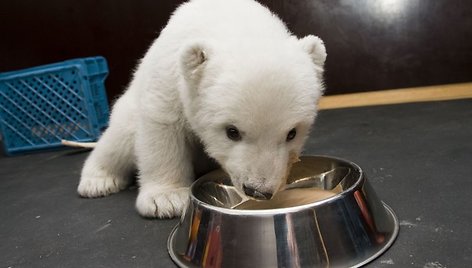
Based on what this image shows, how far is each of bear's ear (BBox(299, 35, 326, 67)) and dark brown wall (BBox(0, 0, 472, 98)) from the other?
266cm

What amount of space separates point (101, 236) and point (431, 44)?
11.0 feet

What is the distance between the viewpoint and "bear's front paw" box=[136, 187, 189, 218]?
1.79 meters

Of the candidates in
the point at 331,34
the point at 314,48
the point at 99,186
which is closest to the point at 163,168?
the point at 99,186

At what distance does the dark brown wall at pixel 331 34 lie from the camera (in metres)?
3.97

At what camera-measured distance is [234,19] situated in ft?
5.39

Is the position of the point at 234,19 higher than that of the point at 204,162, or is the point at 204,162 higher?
the point at 234,19

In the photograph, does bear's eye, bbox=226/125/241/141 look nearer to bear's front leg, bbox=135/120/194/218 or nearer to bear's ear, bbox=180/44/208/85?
bear's ear, bbox=180/44/208/85

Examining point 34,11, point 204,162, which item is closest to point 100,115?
point 34,11

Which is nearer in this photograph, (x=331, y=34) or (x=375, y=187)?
(x=375, y=187)

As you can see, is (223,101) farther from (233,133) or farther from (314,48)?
(314,48)

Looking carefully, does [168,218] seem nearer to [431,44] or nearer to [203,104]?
[203,104]

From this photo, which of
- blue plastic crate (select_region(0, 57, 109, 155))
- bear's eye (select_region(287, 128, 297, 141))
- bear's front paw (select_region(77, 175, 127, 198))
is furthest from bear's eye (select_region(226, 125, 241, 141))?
blue plastic crate (select_region(0, 57, 109, 155))

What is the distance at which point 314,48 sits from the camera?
1.55m

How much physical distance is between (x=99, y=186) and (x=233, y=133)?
3.44ft
